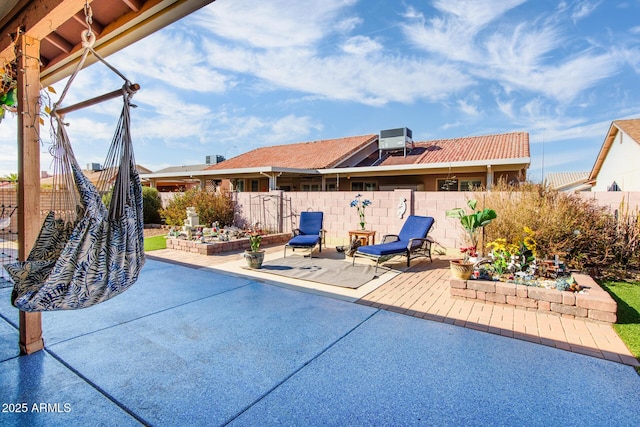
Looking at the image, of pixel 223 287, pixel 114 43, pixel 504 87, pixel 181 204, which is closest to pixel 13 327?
pixel 223 287

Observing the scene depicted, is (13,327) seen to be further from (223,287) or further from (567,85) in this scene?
(567,85)

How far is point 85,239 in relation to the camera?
1997 millimetres

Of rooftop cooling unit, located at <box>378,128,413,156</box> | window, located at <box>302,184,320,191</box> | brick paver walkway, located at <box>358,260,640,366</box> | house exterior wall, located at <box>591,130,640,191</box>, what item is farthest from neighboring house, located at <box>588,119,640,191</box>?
window, located at <box>302,184,320,191</box>

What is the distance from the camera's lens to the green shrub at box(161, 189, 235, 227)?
35.4 feet

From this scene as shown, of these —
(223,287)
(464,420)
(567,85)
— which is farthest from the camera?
(567,85)

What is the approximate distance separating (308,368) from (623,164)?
56.8 ft

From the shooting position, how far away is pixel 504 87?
14.7 metres

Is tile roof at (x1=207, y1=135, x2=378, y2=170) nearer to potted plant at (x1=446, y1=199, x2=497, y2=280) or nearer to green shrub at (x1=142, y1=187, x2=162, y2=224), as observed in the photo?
green shrub at (x1=142, y1=187, x2=162, y2=224)

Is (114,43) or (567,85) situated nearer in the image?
(114,43)

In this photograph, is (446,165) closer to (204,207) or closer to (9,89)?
(204,207)

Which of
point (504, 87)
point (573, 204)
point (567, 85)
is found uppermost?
point (504, 87)

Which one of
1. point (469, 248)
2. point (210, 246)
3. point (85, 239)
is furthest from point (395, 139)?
→ point (85, 239)

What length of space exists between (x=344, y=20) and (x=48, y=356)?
414 inches

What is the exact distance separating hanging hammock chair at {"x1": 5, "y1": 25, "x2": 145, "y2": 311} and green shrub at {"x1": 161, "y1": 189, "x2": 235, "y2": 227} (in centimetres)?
839
